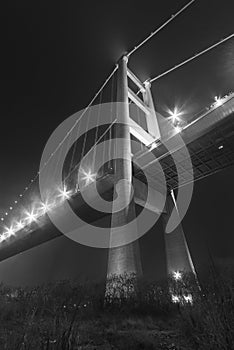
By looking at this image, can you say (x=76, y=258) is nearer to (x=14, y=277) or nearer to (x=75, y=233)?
(x=75, y=233)

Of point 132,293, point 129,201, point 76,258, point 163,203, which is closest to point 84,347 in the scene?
point 132,293

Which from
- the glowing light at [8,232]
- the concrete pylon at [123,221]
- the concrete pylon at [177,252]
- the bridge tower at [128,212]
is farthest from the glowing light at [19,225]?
the concrete pylon at [123,221]

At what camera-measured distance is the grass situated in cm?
200

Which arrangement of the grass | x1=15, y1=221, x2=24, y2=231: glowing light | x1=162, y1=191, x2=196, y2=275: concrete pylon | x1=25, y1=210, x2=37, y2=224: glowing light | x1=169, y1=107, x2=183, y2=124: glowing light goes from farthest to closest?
x1=15, y1=221, x2=24, y2=231: glowing light
x1=25, y1=210, x2=37, y2=224: glowing light
x1=169, y1=107, x2=183, y2=124: glowing light
x1=162, y1=191, x2=196, y2=275: concrete pylon
the grass

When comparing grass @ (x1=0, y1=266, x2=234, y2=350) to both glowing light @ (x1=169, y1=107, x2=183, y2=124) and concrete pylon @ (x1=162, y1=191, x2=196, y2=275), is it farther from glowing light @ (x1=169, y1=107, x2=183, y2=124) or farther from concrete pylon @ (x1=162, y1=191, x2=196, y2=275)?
glowing light @ (x1=169, y1=107, x2=183, y2=124)

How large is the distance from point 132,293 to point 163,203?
12208 millimetres

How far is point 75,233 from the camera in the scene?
23.6 metres

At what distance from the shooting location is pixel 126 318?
14.7ft

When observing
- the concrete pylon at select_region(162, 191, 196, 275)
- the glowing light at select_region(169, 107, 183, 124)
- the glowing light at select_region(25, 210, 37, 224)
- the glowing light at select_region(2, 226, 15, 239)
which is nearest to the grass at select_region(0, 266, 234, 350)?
the concrete pylon at select_region(162, 191, 196, 275)

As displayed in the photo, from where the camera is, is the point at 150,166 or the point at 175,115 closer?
the point at 150,166

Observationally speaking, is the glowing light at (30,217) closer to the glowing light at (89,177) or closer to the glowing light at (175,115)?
the glowing light at (89,177)

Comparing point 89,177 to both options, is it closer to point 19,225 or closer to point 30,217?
point 30,217

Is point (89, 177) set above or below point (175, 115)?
below

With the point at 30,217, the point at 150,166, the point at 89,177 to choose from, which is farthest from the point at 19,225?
the point at 150,166
